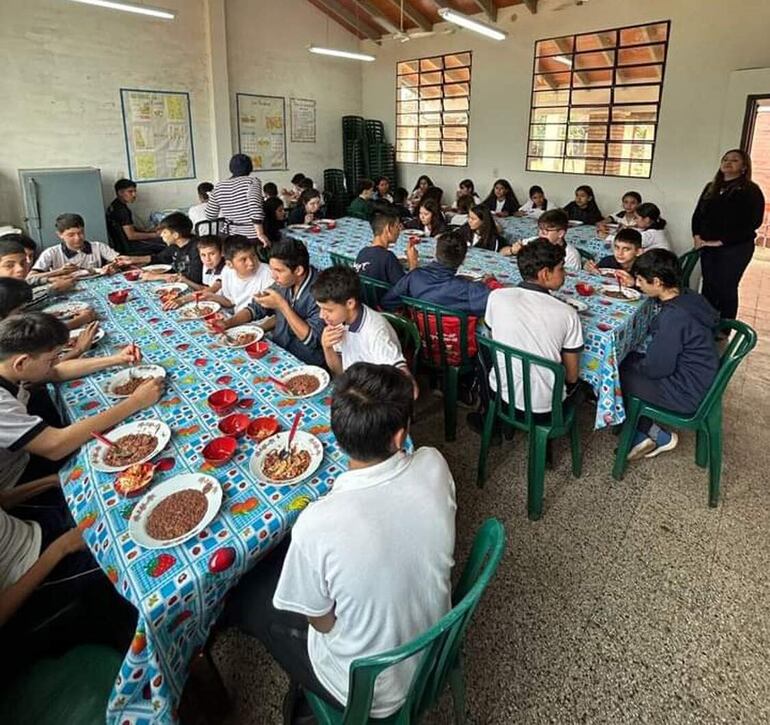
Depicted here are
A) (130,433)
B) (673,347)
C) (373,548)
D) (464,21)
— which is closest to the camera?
(373,548)

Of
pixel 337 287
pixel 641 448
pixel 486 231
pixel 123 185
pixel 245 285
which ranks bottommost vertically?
pixel 641 448

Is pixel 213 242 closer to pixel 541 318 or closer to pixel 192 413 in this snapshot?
pixel 192 413

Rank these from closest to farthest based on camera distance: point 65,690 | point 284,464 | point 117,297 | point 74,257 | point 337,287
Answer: point 65,690 < point 284,464 < point 337,287 < point 117,297 < point 74,257

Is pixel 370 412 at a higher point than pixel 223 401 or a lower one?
higher

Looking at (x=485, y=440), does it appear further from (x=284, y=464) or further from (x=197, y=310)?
(x=197, y=310)

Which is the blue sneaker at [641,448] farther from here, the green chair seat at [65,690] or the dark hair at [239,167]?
the dark hair at [239,167]

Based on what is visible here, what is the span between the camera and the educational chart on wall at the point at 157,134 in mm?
6457

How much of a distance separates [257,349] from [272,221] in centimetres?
366

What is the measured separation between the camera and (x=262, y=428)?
64.5 inches

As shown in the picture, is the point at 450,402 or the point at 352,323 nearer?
the point at 352,323

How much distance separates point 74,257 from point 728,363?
4.19 meters

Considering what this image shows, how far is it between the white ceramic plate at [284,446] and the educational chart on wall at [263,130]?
719 cm

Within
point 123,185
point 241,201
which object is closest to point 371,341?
point 241,201

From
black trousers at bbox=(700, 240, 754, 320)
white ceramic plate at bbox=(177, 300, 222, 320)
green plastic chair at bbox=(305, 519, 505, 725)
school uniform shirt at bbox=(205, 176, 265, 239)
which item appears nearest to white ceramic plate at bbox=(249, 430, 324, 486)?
green plastic chair at bbox=(305, 519, 505, 725)
